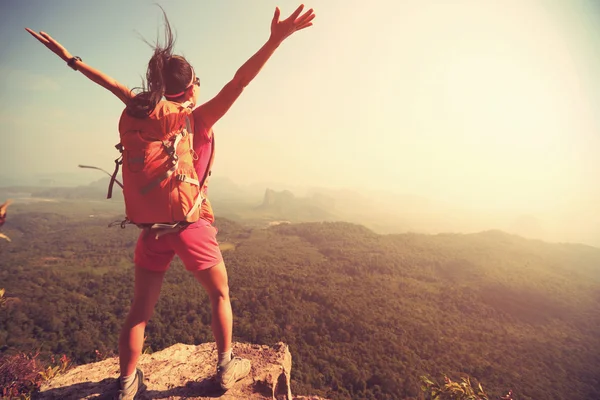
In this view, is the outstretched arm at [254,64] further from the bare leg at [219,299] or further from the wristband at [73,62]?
the bare leg at [219,299]

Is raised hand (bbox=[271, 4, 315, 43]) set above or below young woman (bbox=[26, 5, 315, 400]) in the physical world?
above

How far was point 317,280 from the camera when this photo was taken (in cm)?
7962

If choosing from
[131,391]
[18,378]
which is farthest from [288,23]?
[18,378]

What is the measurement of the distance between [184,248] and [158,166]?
64 cm

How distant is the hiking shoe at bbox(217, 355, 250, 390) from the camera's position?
2.53 meters

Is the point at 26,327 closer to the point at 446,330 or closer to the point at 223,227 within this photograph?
the point at 223,227

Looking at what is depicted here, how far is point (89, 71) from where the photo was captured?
2.06 m

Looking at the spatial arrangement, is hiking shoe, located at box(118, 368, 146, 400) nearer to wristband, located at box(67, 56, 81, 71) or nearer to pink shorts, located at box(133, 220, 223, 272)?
pink shorts, located at box(133, 220, 223, 272)

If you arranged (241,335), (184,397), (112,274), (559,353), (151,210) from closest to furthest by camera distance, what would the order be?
(151,210)
(184,397)
(241,335)
(559,353)
(112,274)

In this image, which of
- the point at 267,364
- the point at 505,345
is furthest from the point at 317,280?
the point at 267,364

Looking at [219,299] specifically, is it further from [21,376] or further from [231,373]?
[21,376]

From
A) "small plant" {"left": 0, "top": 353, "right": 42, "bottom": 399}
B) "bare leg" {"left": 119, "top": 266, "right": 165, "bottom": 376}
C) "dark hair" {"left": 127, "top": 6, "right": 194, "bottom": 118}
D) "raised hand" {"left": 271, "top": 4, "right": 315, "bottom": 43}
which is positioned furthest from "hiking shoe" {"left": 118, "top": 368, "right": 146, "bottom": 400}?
"raised hand" {"left": 271, "top": 4, "right": 315, "bottom": 43}

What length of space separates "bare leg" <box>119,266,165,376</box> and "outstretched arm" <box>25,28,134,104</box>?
4.56 ft

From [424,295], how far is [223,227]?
8363 cm
